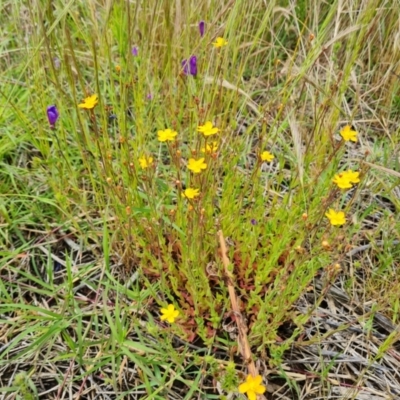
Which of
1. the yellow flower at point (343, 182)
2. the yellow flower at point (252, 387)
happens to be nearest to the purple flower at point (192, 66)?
the yellow flower at point (343, 182)

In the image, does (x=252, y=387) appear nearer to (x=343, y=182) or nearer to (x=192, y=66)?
(x=343, y=182)

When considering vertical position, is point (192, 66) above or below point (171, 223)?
above

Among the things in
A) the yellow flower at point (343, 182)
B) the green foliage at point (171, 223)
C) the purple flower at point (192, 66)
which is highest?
the purple flower at point (192, 66)

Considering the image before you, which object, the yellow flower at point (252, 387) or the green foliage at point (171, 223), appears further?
the green foliage at point (171, 223)

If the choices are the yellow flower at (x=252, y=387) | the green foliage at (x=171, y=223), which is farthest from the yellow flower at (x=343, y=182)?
the yellow flower at (x=252, y=387)

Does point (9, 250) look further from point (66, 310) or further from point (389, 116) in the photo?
point (389, 116)

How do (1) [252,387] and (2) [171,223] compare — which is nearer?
(1) [252,387]

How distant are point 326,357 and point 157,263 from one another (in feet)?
1.37

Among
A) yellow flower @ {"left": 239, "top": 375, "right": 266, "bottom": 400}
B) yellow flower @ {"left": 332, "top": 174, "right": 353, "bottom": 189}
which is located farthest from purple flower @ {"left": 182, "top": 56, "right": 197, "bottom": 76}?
yellow flower @ {"left": 239, "top": 375, "right": 266, "bottom": 400}

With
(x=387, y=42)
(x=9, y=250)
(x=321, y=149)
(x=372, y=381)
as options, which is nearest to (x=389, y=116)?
(x=387, y=42)

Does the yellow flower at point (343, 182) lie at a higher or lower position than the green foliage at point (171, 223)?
higher

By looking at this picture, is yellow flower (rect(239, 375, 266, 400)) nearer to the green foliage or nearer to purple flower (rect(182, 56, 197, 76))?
the green foliage

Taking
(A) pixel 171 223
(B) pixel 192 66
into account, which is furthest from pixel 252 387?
(B) pixel 192 66

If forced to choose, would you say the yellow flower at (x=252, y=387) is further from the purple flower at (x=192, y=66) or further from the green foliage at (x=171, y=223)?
the purple flower at (x=192, y=66)
